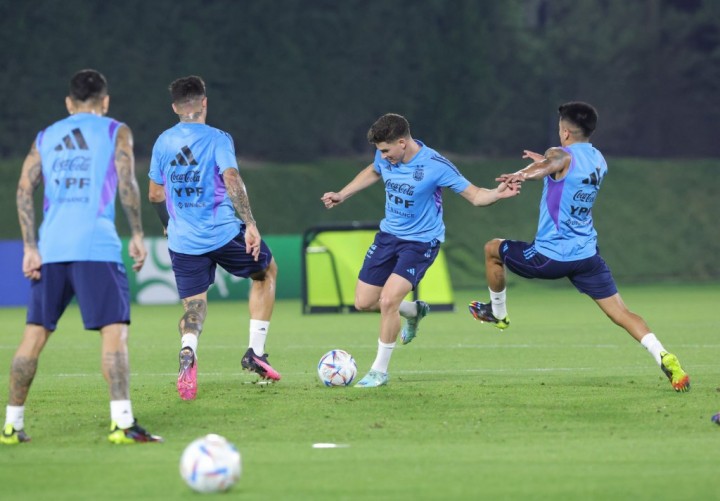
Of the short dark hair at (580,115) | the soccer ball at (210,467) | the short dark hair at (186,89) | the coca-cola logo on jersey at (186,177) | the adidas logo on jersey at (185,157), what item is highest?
the short dark hair at (186,89)

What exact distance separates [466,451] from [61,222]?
274cm

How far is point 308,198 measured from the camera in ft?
107

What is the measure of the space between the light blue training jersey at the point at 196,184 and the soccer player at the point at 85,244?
7.86 feet

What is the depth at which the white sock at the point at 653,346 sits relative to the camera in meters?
10.9

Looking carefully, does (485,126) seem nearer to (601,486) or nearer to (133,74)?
(133,74)

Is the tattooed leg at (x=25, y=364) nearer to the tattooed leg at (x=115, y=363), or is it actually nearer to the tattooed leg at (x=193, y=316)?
the tattooed leg at (x=115, y=363)

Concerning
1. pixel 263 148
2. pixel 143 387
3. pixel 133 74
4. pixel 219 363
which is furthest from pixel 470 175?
pixel 143 387

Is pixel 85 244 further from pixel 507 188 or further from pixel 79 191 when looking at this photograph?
pixel 507 188

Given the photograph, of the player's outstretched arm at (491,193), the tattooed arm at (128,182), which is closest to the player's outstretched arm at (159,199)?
the player's outstretched arm at (491,193)

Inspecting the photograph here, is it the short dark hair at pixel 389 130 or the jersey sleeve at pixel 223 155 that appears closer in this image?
the jersey sleeve at pixel 223 155

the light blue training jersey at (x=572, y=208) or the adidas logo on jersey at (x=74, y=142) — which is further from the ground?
the adidas logo on jersey at (x=74, y=142)

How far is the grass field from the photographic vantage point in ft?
23.4

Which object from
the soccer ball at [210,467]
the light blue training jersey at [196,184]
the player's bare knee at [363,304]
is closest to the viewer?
the soccer ball at [210,467]

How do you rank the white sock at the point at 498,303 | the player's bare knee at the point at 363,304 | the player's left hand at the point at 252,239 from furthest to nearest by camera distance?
the white sock at the point at 498,303 < the player's bare knee at the point at 363,304 < the player's left hand at the point at 252,239
